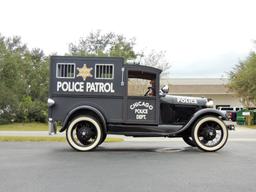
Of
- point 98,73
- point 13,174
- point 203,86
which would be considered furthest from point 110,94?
point 203,86

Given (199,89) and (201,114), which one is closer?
(201,114)

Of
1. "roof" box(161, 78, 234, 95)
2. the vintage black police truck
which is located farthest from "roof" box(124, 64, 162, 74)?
"roof" box(161, 78, 234, 95)

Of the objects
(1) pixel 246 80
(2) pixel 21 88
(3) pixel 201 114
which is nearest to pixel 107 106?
(3) pixel 201 114

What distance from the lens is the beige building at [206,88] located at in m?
59.4

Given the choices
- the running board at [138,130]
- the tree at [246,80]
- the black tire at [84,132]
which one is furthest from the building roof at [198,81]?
the black tire at [84,132]

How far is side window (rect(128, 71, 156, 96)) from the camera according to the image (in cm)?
1366

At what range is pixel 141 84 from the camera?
14.0m

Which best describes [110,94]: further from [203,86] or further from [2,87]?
[203,86]

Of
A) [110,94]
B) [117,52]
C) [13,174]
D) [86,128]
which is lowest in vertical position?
[13,174]

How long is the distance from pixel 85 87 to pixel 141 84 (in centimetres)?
161

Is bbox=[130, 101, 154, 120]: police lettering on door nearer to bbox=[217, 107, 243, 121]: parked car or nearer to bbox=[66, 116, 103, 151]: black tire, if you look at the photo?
bbox=[66, 116, 103, 151]: black tire

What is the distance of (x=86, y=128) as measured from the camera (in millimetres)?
13727

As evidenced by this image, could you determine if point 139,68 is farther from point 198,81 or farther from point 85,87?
point 198,81

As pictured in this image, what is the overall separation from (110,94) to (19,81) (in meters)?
26.3
